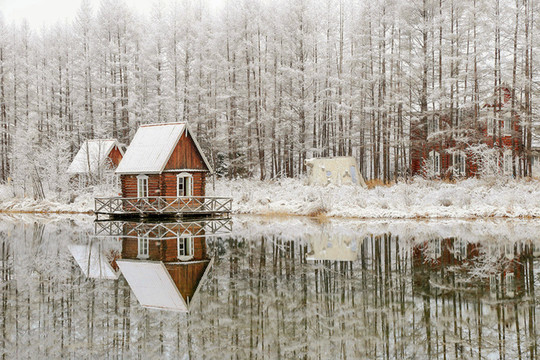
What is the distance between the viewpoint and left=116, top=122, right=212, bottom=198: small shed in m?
30.2

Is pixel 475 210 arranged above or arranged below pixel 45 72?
below

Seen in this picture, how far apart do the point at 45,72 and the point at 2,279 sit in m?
43.5

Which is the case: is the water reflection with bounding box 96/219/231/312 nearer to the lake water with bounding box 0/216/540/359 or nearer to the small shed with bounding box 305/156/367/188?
the lake water with bounding box 0/216/540/359

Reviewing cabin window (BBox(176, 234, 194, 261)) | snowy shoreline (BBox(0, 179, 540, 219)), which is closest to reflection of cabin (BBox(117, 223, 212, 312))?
cabin window (BBox(176, 234, 194, 261))

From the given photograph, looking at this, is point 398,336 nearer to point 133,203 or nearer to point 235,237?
point 235,237

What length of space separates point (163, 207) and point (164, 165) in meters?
2.54

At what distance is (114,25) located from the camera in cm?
4591

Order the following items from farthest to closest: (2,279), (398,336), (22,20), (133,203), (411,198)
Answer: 1. (22,20)
2. (133,203)
3. (411,198)
4. (2,279)
5. (398,336)

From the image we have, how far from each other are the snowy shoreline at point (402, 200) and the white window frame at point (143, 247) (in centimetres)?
1123

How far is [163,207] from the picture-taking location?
1175 inches

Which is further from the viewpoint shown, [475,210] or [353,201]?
[353,201]

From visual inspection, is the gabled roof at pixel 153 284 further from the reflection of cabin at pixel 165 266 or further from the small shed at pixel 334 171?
the small shed at pixel 334 171

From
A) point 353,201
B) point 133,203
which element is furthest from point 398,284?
point 133,203

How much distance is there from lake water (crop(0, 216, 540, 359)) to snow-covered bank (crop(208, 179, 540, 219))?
22.9ft
